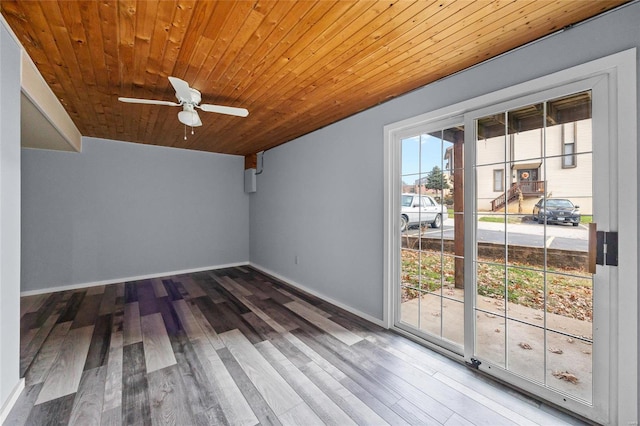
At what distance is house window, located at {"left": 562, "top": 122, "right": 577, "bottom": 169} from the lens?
1.67 m

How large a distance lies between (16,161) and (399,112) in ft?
10.2

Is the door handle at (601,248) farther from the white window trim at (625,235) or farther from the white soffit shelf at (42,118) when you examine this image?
the white soffit shelf at (42,118)

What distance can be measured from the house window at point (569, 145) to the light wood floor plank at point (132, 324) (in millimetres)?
3887

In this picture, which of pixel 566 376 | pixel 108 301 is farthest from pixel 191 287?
pixel 566 376

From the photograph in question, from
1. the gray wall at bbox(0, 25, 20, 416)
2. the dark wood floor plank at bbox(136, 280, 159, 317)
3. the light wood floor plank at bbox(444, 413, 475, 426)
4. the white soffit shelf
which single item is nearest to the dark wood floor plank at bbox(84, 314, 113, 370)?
the dark wood floor plank at bbox(136, 280, 159, 317)

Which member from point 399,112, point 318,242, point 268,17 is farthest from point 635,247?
point 318,242

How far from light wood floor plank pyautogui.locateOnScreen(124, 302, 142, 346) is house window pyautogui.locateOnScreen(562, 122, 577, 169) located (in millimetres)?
3887

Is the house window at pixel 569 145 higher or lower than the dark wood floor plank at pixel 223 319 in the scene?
higher

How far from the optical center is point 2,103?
5.15 ft

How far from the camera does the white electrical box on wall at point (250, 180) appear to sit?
5410 mm

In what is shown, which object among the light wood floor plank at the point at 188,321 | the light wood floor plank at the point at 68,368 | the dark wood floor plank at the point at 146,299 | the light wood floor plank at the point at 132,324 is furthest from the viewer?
the dark wood floor plank at the point at 146,299

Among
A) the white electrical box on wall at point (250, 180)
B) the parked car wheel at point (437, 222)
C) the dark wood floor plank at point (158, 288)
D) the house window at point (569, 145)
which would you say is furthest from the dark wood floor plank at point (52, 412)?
the white electrical box on wall at point (250, 180)

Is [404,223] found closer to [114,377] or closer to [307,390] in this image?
[307,390]

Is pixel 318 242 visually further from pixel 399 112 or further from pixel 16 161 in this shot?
pixel 16 161
